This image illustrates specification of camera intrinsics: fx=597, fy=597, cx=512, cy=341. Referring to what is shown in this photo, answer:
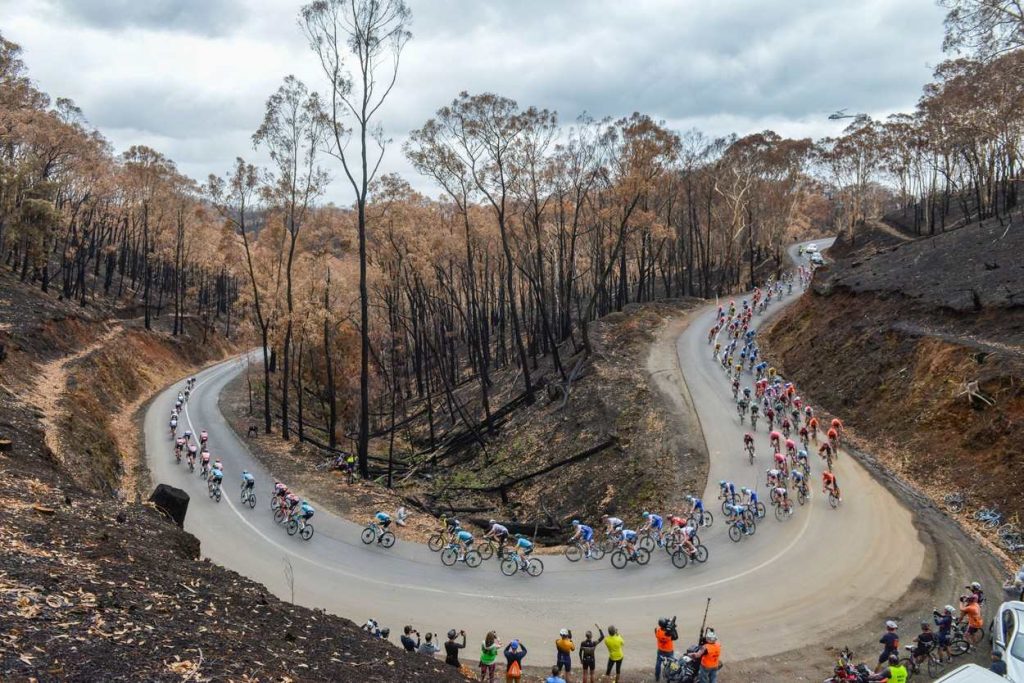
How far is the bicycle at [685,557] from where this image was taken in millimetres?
17141

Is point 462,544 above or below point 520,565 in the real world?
above

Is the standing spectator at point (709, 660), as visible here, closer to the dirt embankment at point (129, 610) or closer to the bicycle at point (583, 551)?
the dirt embankment at point (129, 610)

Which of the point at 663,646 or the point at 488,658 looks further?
the point at 663,646

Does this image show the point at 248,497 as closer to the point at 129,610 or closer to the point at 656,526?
the point at 129,610

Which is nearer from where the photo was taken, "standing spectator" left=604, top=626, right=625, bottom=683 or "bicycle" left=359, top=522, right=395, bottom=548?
"standing spectator" left=604, top=626, right=625, bottom=683

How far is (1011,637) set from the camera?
10.9 metres

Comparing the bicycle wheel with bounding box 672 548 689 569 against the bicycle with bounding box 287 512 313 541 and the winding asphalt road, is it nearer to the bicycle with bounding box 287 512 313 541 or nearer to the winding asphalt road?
the winding asphalt road

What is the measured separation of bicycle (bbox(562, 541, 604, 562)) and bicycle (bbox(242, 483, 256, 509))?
11.9 metres

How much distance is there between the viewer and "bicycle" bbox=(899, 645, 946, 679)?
12.5m

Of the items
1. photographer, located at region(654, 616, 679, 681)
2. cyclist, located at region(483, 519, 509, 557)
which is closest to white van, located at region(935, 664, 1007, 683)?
photographer, located at region(654, 616, 679, 681)

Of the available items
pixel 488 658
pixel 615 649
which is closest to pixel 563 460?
pixel 615 649

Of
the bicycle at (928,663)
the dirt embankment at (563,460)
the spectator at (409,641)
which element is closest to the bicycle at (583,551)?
the dirt embankment at (563,460)

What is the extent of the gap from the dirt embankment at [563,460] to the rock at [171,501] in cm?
608

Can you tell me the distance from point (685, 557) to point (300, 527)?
12.1m
